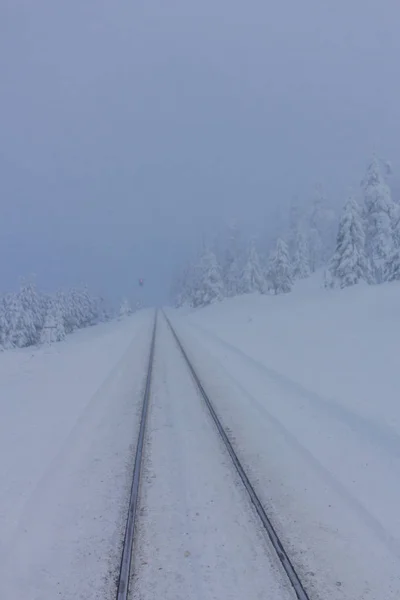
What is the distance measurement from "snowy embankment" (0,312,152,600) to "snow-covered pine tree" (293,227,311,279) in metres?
57.6

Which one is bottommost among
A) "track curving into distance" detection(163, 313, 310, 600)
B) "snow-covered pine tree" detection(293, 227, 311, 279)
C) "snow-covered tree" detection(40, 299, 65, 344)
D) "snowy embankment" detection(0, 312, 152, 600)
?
"track curving into distance" detection(163, 313, 310, 600)

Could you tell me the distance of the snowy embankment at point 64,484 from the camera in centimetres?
470

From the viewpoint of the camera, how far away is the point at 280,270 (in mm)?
57844

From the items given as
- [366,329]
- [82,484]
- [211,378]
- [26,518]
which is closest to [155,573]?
[26,518]

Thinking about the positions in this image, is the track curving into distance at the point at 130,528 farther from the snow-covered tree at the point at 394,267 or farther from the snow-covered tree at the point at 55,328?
the snow-covered tree at the point at 55,328

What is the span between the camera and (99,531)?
219 inches

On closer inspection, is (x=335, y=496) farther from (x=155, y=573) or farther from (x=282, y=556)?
(x=155, y=573)

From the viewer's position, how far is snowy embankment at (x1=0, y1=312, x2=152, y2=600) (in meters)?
4.70

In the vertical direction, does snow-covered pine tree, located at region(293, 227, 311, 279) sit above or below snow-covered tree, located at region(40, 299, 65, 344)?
above

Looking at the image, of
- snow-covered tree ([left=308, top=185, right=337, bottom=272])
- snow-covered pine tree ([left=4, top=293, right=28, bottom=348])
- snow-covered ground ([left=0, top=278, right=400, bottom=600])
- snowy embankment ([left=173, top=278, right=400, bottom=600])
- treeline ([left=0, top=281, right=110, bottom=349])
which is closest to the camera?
snow-covered ground ([left=0, top=278, right=400, bottom=600])

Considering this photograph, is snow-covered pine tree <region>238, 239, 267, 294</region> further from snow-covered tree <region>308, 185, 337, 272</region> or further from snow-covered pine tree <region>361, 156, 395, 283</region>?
snow-covered pine tree <region>361, 156, 395, 283</region>

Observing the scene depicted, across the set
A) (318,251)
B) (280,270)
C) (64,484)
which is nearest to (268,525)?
(64,484)

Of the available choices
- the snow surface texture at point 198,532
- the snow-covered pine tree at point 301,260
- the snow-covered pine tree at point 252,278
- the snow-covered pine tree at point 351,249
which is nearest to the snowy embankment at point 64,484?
the snow surface texture at point 198,532

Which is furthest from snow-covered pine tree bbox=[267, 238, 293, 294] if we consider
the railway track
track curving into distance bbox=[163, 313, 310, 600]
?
track curving into distance bbox=[163, 313, 310, 600]
